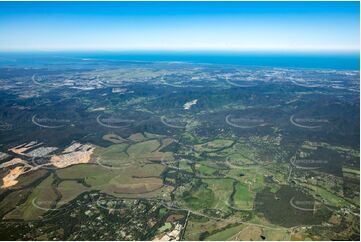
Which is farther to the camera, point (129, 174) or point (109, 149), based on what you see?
point (109, 149)

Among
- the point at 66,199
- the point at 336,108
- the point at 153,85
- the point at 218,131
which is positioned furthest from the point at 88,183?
the point at 153,85

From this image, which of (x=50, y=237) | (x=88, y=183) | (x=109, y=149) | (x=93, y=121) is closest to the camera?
(x=50, y=237)

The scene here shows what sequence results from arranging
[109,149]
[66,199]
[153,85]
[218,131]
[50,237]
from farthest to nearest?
[153,85] → [218,131] → [109,149] → [66,199] → [50,237]


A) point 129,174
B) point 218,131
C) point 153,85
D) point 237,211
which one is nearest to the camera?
point 237,211

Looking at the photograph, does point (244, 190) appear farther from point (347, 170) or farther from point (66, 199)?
point (66, 199)

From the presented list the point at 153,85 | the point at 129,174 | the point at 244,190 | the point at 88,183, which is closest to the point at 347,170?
the point at 244,190

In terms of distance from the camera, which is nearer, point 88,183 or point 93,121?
point 88,183

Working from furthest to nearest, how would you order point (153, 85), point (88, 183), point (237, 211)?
point (153, 85), point (88, 183), point (237, 211)

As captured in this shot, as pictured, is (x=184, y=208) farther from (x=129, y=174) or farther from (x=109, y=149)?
(x=109, y=149)
